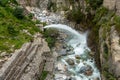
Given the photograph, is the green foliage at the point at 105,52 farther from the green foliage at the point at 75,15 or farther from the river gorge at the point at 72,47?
the green foliage at the point at 75,15

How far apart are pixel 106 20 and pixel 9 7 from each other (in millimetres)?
9305

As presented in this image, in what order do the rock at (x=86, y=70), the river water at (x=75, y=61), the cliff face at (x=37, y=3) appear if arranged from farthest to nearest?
1. the cliff face at (x=37, y=3)
2. the rock at (x=86, y=70)
3. the river water at (x=75, y=61)

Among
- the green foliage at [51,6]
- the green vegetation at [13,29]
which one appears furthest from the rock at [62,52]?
the green foliage at [51,6]

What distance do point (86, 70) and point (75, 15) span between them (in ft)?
32.5

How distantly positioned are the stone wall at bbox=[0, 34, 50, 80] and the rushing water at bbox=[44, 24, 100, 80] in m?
2.48

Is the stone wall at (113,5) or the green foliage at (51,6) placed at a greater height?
the stone wall at (113,5)

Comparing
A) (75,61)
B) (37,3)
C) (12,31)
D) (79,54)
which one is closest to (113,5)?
(79,54)

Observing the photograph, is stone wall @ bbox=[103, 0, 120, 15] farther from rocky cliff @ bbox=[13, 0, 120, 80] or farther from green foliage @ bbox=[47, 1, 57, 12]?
green foliage @ bbox=[47, 1, 57, 12]

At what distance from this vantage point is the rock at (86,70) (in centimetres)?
2177

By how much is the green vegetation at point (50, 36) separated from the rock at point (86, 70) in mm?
4290

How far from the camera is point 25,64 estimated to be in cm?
1844

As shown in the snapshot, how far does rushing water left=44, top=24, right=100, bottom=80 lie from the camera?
21.7m

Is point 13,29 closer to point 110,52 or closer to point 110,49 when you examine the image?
point 110,49

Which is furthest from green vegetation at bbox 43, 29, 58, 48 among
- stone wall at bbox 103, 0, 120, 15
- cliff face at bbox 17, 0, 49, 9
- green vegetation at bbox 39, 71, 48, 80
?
cliff face at bbox 17, 0, 49, 9
